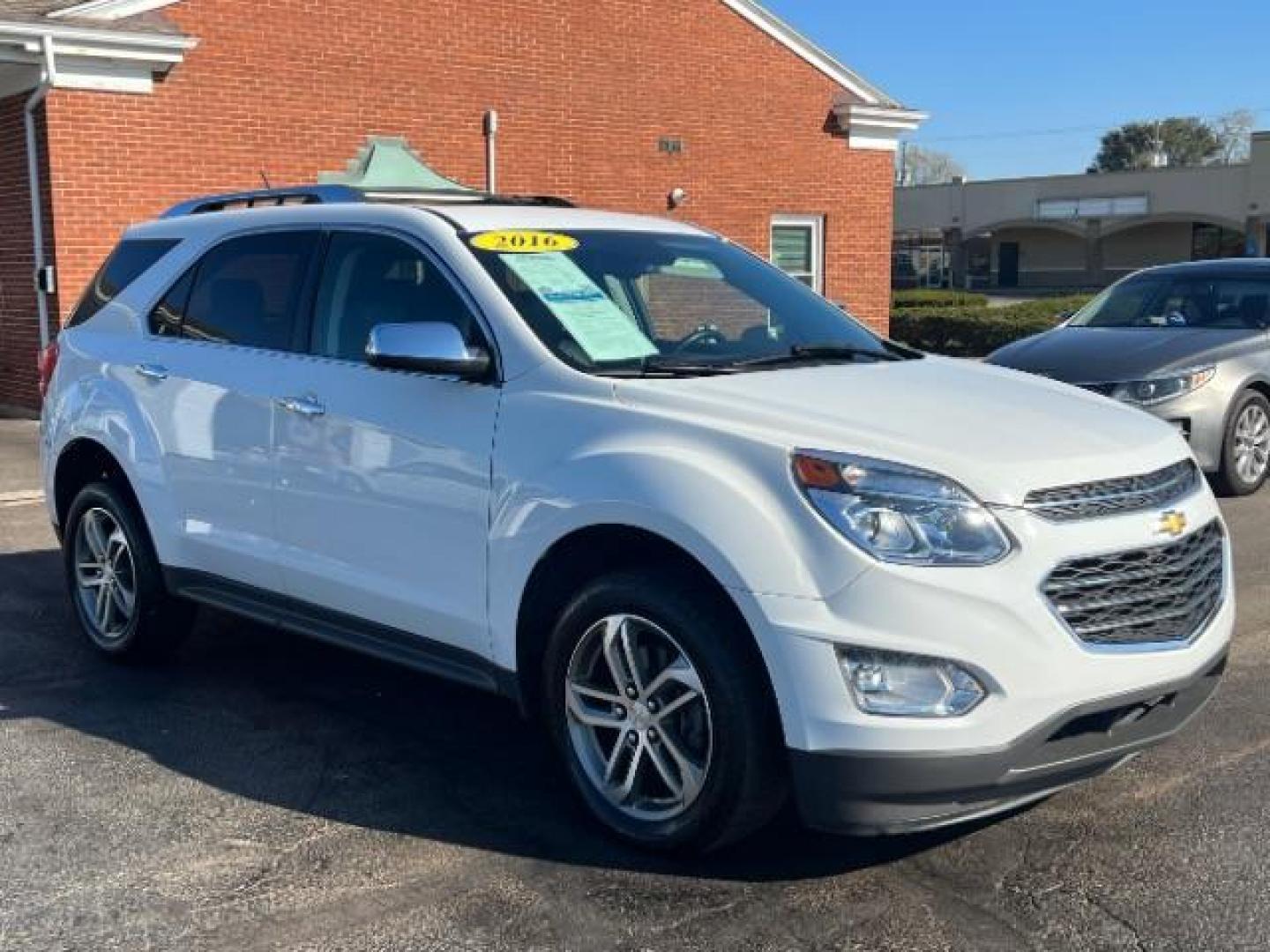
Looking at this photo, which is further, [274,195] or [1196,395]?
[1196,395]

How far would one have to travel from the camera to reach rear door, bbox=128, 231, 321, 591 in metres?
5.22

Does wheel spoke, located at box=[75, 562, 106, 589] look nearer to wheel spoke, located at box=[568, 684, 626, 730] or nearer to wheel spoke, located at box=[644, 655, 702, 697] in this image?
wheel spoke, located at box=[568, 684, 626, 730]

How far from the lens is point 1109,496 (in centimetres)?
383

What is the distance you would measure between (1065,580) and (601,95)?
14.3 meters

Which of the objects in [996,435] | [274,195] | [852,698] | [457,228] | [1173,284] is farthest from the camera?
[1173,284]

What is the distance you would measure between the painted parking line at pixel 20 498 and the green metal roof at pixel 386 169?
214 inches

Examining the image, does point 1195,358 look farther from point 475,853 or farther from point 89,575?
point 475,853

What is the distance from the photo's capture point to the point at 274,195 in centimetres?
634

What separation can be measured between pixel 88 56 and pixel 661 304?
989 centimetres

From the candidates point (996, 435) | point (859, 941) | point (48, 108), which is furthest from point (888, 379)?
point (48, 108)

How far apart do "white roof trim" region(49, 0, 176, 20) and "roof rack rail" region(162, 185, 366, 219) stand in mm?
7357

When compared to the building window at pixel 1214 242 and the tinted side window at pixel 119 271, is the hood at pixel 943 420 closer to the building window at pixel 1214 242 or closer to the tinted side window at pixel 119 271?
the tinted side window at pixel 119 271

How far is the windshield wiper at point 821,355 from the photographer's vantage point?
15.3ft

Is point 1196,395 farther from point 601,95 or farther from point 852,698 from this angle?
point 601,95
